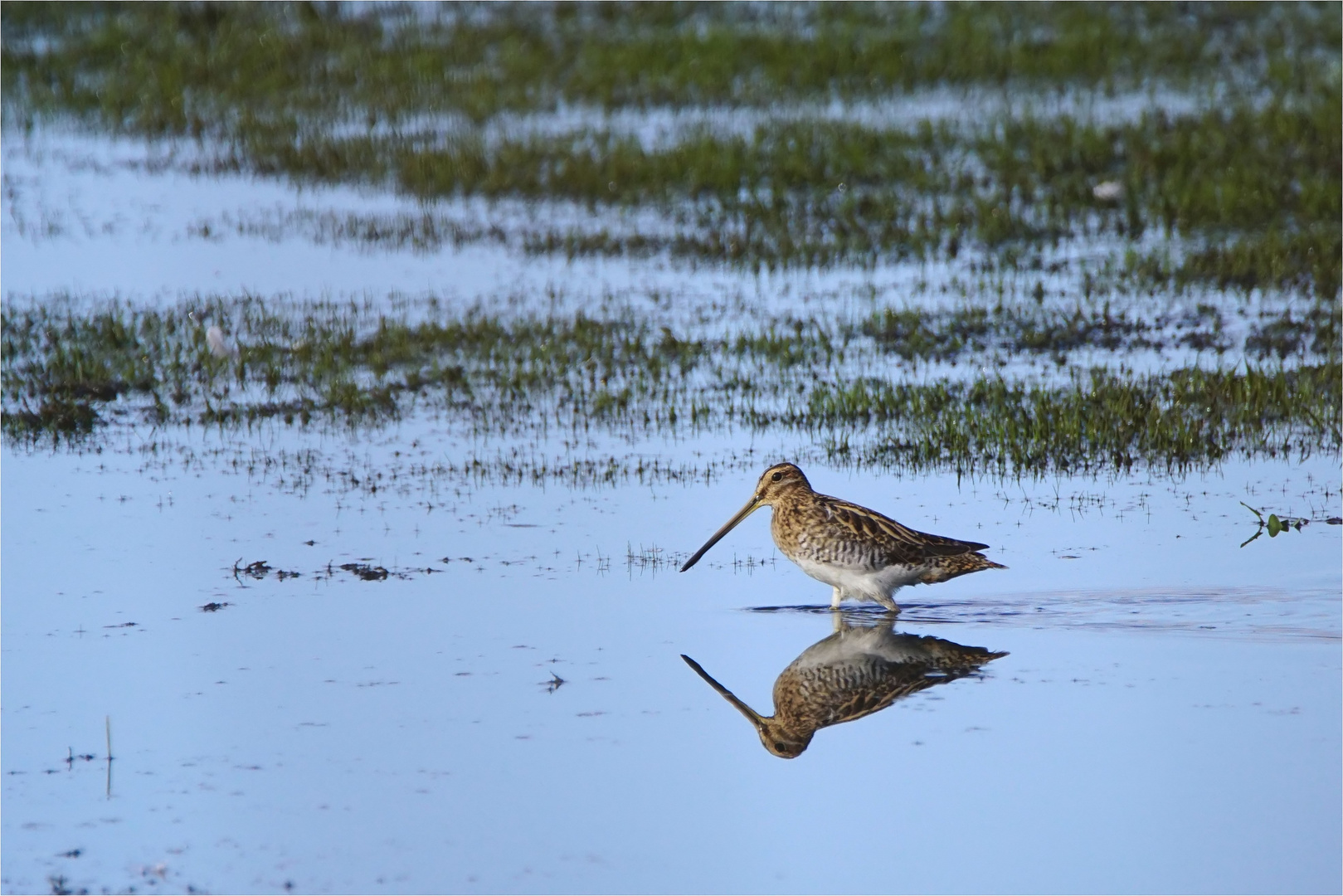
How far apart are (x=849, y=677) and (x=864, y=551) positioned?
905 mm

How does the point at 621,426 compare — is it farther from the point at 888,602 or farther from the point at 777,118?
the point at 777,118

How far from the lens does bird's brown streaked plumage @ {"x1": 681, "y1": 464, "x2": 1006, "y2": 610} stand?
8.80 m

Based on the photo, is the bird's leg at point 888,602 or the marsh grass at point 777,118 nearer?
the bird's leg at point 888,602

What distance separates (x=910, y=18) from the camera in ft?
89.4

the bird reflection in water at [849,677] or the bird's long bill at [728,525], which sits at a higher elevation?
the bird's long bill at [728,525]

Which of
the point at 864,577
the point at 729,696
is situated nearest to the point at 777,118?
the point at 864,577

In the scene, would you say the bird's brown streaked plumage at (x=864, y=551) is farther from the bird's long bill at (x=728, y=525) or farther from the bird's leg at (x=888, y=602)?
the bird's long bill at (x=728, y=525)

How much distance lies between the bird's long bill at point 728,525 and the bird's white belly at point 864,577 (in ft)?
1.99

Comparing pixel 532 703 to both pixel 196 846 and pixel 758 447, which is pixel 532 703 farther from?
pixel 758 447

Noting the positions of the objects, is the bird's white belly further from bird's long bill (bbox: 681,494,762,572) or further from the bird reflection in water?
bird's long bill (bbox: 681,494,762,572)

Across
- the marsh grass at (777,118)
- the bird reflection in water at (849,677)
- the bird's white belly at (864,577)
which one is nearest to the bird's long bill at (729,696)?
the bird reflection in water at (849,677)

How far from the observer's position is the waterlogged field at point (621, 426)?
7.17m

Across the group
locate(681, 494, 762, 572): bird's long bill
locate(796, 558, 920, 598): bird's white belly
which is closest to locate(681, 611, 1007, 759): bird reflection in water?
locate(796, 558, 920, 598): bird's white belly

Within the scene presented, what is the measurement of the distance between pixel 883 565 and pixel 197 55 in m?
21.1
